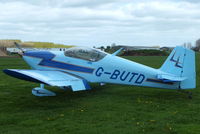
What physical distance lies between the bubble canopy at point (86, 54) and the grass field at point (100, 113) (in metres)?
1.25

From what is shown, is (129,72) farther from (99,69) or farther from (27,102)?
(27,102)

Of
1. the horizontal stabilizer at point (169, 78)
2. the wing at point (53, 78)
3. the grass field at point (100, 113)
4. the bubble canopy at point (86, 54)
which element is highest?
the bubble canopy at point (86, 54)

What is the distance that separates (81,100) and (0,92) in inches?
124

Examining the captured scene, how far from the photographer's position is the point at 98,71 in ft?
27.3

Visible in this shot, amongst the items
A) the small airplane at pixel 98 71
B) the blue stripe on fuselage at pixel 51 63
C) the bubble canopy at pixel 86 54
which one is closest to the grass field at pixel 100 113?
the small airplane at pixel 98 71

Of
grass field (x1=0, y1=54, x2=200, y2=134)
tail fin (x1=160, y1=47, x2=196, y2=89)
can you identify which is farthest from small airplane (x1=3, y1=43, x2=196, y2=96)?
grass field (x1=0, y1=54, x2=200, y2=134)

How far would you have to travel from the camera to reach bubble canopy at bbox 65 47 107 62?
8.51m

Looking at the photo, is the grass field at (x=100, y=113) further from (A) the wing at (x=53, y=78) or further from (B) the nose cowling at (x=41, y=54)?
(B) the nose cowling at (x=41, y=54)

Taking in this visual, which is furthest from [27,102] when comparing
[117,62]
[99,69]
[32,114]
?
[117,62]

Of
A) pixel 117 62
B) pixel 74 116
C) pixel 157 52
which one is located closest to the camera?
pixel 74 116

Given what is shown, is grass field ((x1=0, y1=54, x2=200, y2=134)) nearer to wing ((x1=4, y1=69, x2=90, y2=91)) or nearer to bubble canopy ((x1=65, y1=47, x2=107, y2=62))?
wing ((x1=4, y1=69, x2=90, y2=91))

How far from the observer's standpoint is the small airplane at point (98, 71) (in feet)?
24.1

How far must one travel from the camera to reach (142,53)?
61.5m

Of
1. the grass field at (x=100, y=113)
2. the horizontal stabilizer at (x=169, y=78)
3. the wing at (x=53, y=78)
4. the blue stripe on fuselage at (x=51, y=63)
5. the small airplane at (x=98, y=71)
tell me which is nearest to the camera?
the grass field at (x=100, y=113)
